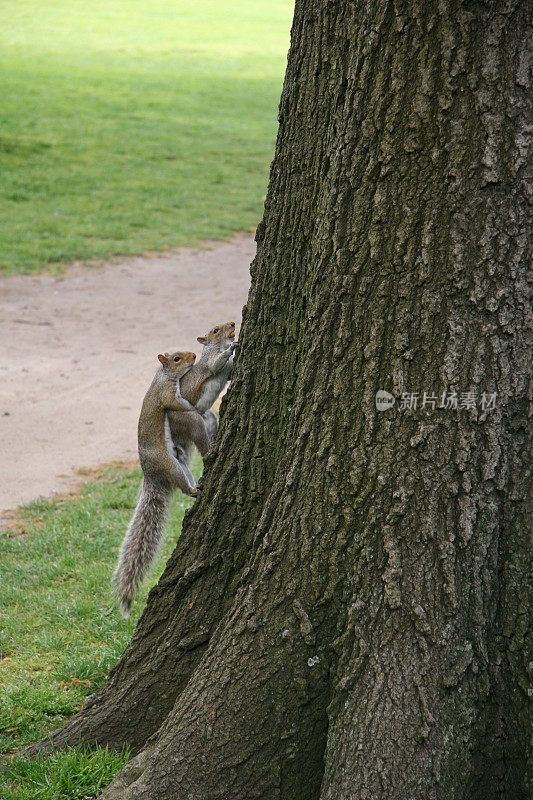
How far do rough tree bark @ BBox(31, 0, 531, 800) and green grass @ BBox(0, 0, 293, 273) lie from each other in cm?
894

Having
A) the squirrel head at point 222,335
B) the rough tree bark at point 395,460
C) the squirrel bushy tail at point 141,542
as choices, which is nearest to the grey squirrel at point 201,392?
the squirrel head at point 222,335

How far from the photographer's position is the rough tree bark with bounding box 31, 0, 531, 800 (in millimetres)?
1885

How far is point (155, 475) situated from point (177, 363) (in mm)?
542

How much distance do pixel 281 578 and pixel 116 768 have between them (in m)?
0.99

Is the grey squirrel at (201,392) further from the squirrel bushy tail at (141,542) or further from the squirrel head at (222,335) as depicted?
the squirrel bushy tail at (141,542)

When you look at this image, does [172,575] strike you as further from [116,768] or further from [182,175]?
[182,175]

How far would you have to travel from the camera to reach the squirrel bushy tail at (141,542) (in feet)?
11.0

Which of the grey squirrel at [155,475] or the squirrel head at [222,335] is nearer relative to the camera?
the grey squirrel at [155,475]

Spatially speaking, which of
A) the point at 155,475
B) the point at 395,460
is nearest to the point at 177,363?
the point at 155,475

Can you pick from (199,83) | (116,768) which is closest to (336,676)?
(116,768)

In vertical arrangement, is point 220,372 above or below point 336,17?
below

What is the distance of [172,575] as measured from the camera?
8.63 ft

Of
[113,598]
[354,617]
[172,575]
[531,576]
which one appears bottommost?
[113,598]

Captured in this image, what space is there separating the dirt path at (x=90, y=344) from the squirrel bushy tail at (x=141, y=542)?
2.18 m
